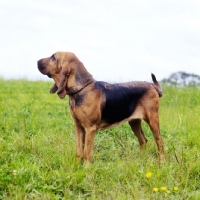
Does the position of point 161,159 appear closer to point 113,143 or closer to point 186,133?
point 113,143

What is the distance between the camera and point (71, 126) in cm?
849

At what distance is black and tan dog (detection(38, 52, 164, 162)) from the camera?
19.7ft

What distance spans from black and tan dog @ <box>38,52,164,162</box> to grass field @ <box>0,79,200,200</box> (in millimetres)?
432

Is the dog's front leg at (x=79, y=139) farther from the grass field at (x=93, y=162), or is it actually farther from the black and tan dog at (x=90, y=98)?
the grass field at (x=93, y=162)

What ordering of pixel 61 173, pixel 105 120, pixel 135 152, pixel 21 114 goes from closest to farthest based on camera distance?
pixel 61 173, pixel 105 120, pixel 135 152, pixel 21 114

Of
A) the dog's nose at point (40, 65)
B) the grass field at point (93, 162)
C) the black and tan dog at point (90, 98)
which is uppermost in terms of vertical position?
the dog's nose at point (40, 65)

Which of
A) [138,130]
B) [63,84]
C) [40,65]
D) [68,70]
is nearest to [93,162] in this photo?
[138,130]

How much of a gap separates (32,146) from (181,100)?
6.08 m

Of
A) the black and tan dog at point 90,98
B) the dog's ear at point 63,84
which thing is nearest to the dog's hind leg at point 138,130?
the black and tan dog at point 90,98

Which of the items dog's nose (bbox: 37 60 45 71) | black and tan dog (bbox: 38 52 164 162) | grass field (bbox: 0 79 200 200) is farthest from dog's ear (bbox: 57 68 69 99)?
grass field (bbox: 0 79 200 200)

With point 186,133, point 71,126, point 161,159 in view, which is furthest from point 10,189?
point 186,133

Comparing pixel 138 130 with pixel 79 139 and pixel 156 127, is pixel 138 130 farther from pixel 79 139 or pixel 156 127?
pixel 79 139

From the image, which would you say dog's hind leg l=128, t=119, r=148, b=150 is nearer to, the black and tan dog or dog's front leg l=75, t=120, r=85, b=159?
the black and tan dog

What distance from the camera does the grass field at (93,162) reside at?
199 inches
